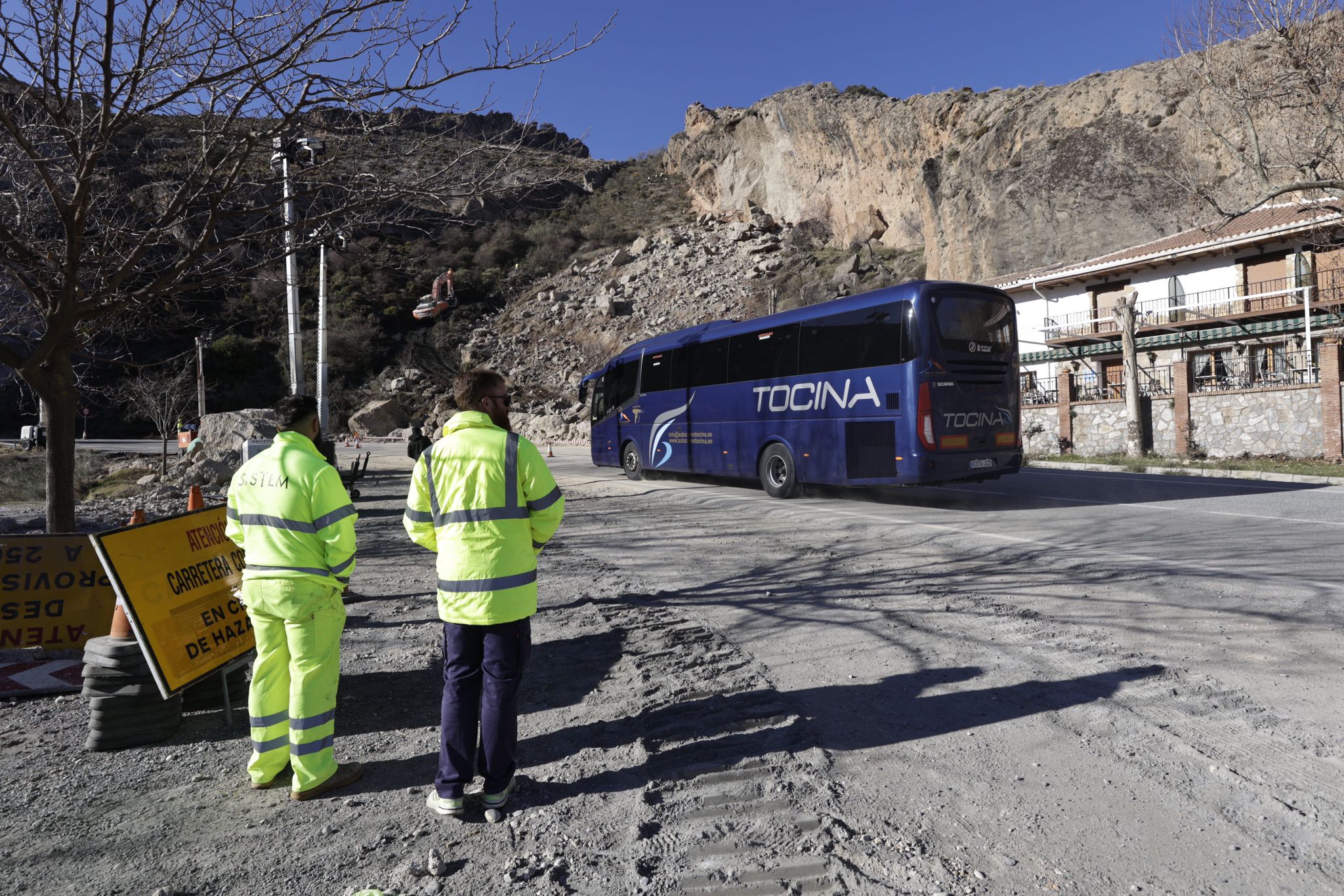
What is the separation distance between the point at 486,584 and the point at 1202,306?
36.3m

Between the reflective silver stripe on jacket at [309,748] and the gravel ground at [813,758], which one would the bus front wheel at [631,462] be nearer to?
the gravel ground at [813,758]

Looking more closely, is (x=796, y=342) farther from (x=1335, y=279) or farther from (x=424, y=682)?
(x=1335, y=279)

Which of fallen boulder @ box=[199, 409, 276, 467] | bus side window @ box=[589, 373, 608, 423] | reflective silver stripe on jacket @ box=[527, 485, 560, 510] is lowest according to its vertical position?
reflective silver stripe on jacket @ box=[527, 485, 560, 510]

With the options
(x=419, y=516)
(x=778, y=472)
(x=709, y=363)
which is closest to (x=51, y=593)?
(x=419, y=516)

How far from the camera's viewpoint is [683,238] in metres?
75.4

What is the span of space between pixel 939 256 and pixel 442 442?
159 feet

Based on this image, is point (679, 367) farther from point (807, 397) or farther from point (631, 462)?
point (807, 397)

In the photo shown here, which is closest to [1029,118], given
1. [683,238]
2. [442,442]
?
[683,238]

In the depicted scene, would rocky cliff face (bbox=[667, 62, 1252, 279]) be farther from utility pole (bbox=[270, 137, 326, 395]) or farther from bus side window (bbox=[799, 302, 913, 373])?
utility pole (bbox=[270, 137, 326, 395])

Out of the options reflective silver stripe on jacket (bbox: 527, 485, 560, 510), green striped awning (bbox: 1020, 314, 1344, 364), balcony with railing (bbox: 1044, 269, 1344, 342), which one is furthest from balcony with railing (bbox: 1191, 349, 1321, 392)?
reflective silver stripe on jacket (bbox: 527, 485, 560, 510)

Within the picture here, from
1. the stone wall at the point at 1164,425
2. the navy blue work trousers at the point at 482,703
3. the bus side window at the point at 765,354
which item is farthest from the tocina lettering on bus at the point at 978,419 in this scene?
the stone wall at the point at 1164,425

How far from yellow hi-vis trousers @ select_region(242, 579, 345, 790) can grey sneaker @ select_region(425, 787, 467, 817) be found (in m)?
0.57

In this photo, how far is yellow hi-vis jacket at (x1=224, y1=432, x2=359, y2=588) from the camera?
343 cm

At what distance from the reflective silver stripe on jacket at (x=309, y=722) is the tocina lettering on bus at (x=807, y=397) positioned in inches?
393
